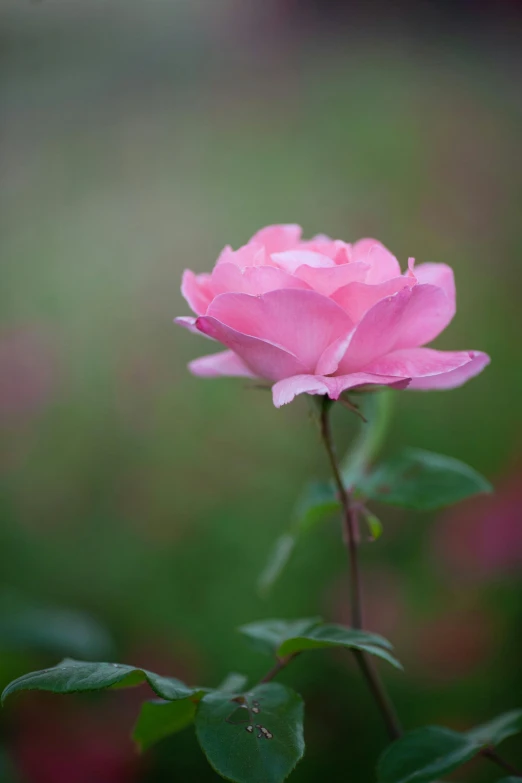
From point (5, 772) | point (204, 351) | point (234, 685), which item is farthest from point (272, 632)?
point (204, 351)

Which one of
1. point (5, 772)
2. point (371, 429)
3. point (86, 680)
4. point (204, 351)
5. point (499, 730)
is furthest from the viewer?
point (204, 351)

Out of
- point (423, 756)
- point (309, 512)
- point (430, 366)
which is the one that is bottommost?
point (423, 756)

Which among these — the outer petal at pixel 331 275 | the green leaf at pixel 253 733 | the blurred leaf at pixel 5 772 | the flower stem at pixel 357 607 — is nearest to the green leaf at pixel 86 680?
the green leaf at pixel 253 733

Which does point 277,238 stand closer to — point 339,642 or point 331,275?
point 331,275

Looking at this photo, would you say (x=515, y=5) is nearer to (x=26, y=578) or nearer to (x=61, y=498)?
(x=61, y=498)

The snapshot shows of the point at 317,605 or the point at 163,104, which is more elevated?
the point at 163,104

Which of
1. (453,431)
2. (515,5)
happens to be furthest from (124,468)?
(515,5)

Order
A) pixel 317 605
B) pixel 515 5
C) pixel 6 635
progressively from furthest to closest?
pixel 515 5 < pixel 317 605 < pixel 6 635
